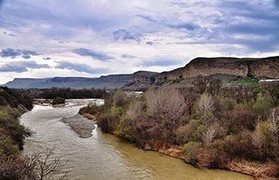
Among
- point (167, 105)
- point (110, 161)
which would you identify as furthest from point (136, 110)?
point (110, 161)

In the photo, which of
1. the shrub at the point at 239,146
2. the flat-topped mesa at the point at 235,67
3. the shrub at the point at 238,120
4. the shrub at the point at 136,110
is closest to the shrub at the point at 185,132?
the shrub at the point at 238,120

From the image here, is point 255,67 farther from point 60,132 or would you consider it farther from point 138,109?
point 60,132

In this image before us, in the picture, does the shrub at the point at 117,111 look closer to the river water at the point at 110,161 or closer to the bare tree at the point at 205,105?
the river water at the point at 110,161

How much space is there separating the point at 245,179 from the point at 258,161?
3133 millimetres

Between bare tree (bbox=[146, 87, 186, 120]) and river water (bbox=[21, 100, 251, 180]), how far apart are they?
5.53m

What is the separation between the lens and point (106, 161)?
91.7 feet

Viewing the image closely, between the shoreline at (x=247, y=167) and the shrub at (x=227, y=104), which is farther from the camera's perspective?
the shrub at (x=227, y=104)

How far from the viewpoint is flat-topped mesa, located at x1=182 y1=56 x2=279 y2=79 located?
74.4 meters

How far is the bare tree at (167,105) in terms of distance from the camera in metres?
37.2

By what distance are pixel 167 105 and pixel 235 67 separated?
50556 millimetres

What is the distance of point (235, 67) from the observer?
83688mm

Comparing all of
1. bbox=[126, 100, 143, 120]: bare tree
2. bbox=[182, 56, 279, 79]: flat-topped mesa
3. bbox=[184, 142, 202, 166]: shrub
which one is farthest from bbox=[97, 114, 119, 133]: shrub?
bbox=[182, 56, 279, 79]: flat-topped mesa

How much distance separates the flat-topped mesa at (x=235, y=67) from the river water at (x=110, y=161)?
48.2 meters

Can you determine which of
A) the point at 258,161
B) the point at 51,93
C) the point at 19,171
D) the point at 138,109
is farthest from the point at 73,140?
the point at 51,93
